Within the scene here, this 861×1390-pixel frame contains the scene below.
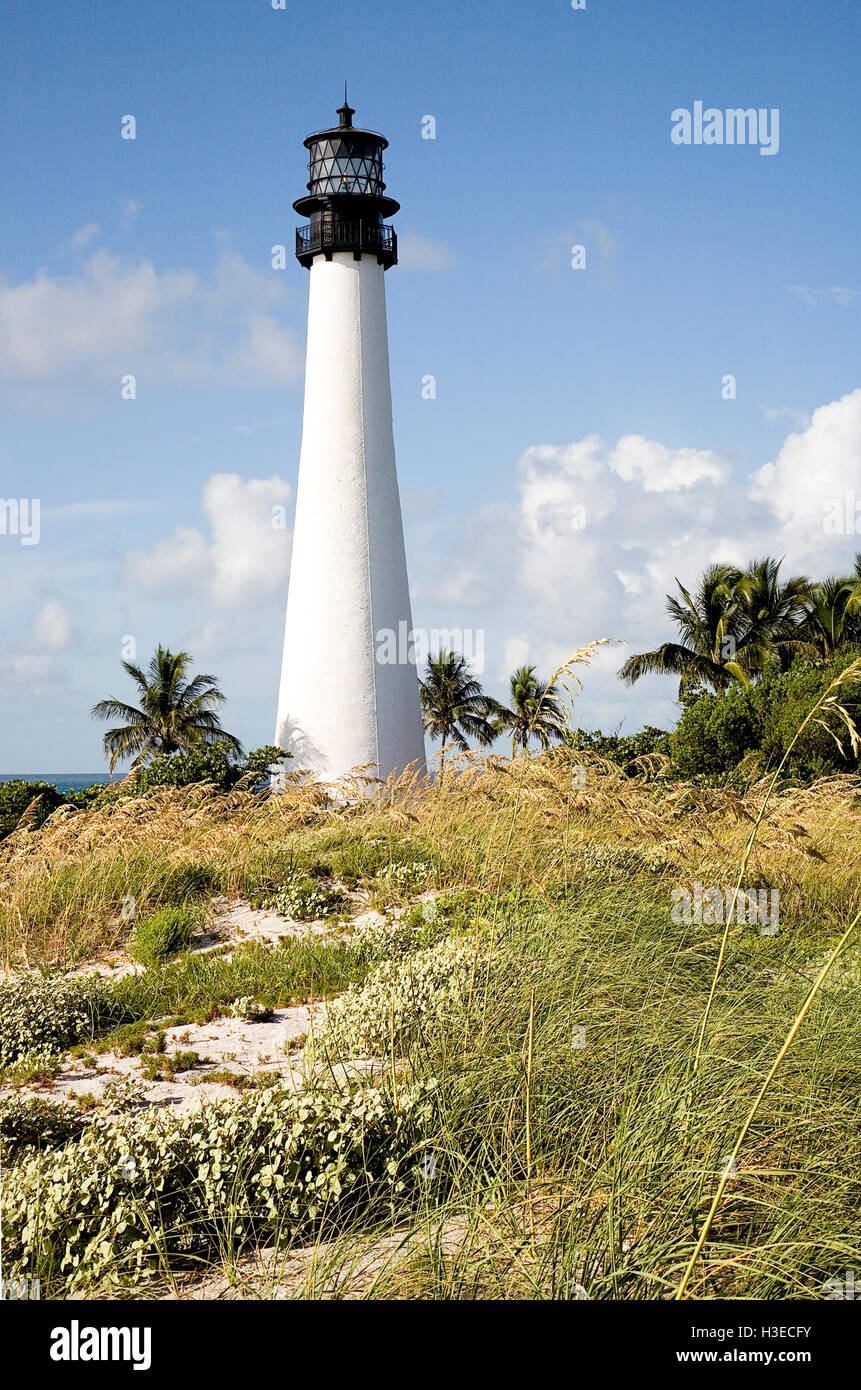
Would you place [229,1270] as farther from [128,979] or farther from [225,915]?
[225,915]

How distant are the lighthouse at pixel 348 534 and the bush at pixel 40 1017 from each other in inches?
567

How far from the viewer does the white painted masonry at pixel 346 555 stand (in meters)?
22.2

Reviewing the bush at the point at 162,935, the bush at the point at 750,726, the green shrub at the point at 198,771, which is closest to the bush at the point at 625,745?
the bush at the point at 750,726

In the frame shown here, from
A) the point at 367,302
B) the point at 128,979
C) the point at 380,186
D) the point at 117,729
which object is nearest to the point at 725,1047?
the point at 128,979

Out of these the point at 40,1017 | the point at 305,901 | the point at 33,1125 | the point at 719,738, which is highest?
the point at 719,738

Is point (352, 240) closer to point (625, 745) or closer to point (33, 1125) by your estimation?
point (625, 745)

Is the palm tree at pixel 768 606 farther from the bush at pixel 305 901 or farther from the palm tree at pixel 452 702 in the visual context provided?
the bush at pixel 305 901

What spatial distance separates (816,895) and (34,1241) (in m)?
7.39

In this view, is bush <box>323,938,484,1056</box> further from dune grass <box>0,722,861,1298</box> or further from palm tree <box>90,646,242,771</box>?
palm tree <box>90,646,242,771</box>

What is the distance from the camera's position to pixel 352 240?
22750 millimetres

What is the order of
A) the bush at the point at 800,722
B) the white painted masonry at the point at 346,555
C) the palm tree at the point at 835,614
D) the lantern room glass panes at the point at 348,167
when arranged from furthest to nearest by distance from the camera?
the palm tree at the point at 835,614 → the lantern room glass panes at the point at 348,167 → the white painted masonry at the point at 346,555 → the bush at the point at 800,722

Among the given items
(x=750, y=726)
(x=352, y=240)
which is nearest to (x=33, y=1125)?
(x=750, y=726)

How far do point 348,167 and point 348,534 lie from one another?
8.56 meters
